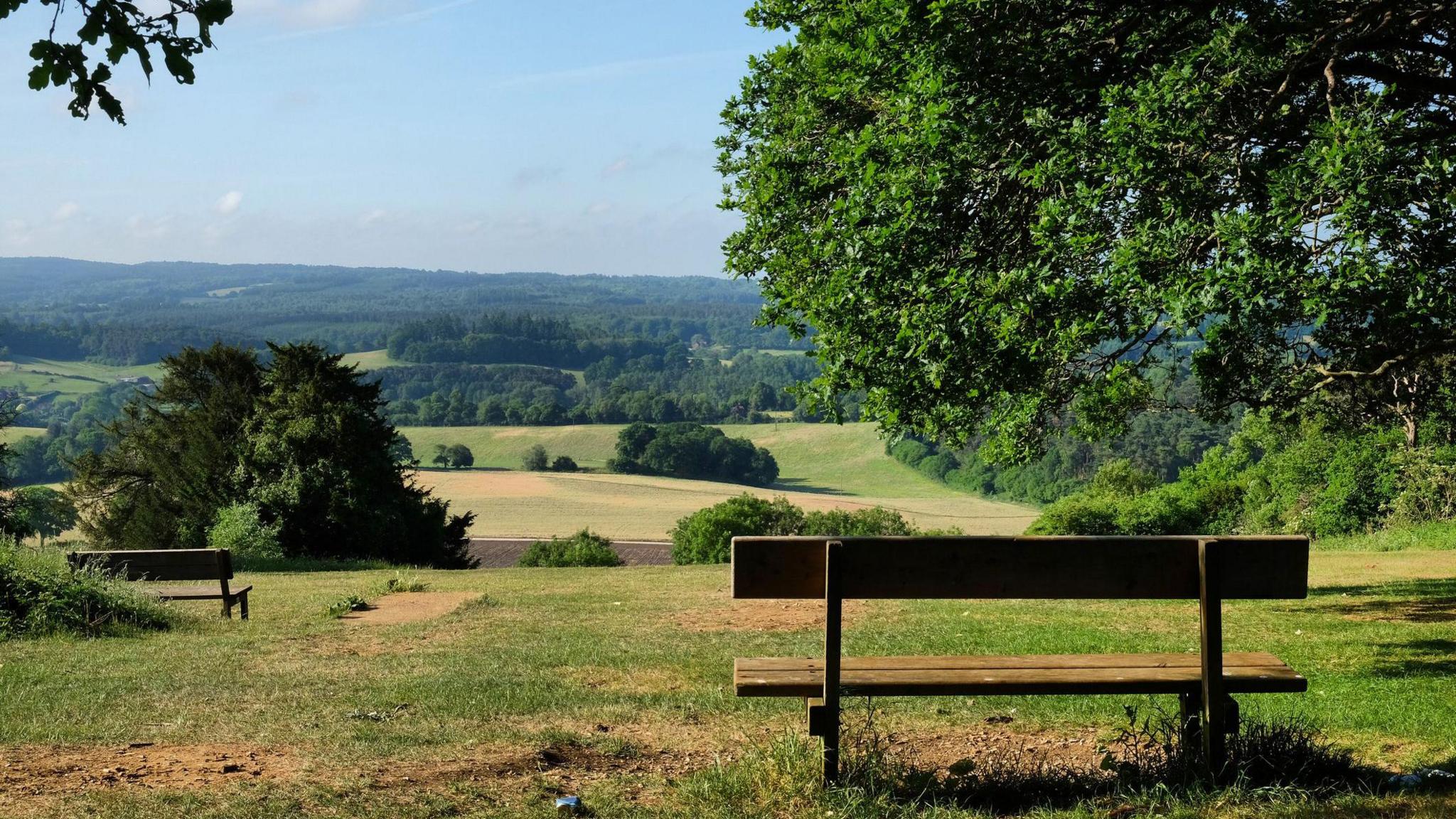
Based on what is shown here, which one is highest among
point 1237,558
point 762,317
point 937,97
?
point 937,97

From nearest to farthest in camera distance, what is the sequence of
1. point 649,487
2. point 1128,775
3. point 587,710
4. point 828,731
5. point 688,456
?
point 828,731 < point 1128,775 < point 587,710 < point 649,487 < point 688,456

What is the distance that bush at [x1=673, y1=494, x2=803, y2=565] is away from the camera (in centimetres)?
5497

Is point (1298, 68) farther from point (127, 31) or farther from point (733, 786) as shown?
point (127, 31)

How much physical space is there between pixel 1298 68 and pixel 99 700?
10950 mm

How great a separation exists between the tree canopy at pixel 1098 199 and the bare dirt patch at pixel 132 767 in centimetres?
657

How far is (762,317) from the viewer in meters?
14.1

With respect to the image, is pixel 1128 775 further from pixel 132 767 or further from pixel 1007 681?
pixel 132 767

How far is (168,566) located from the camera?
13.7m

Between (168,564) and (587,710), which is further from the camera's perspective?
(168,564)

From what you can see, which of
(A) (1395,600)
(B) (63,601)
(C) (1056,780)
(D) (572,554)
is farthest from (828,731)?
(D) (572,554)

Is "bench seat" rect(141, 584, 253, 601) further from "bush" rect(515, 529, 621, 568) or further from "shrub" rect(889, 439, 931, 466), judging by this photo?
"shrub" rect(889, 439, 931, 466)

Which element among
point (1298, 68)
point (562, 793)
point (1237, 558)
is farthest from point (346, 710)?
point (1298, 68)

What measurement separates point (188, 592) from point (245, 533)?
25124 mm

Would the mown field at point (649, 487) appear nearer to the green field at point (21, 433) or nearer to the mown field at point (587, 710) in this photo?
the green field at point (21, 433)
